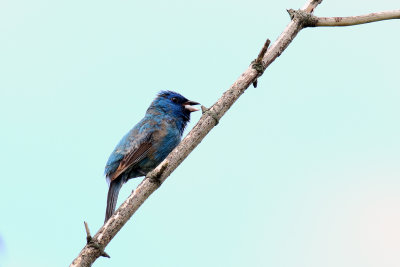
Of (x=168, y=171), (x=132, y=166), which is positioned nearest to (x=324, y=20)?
(x=168, y=171)

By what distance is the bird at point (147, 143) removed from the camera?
8555 millimetres

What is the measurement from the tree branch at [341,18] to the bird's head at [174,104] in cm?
388

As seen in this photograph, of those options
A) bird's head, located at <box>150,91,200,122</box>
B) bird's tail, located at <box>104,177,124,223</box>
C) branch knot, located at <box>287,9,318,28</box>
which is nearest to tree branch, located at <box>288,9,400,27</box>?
branch knot, located at <box>287,9,318,28</box>

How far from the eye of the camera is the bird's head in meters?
9.58

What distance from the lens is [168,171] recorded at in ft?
17.3

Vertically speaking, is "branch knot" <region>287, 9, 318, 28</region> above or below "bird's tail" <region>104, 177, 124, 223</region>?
above

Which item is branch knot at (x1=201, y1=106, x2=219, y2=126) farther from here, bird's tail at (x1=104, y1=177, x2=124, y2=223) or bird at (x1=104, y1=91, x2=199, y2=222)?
bird at (x1=104, y1=91, x2=199, y2=222)

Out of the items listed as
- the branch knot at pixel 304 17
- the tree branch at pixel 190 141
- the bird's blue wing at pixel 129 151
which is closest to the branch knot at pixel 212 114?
the tree branch at pixel 190 141

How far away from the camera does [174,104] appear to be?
970 cm

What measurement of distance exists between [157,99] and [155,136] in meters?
Result: 1.15

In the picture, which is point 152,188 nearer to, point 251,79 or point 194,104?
point 251,79

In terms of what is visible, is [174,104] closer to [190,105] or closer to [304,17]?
[190,105]

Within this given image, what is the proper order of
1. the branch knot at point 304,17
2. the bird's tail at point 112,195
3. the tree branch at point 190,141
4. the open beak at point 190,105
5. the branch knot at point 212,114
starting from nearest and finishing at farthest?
the tree branch at point 190,141, the branch knot at point 212,114, the branch knot at point 304,17, the bird's tail at point 112,195, the open beak at point 190,105

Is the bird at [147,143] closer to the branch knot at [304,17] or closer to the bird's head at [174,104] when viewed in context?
the bird's head at [174,104]
